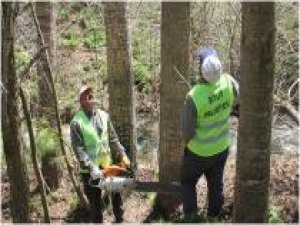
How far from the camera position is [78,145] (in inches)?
271

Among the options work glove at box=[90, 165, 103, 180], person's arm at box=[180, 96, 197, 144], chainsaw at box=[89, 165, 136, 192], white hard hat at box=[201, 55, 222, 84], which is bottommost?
chainsaw at box=[89, 165, 136, 192]

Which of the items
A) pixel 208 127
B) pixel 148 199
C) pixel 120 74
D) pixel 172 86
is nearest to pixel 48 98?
pixel 120 74

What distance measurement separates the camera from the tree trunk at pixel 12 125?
525 cm

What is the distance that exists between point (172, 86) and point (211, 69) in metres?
2.09

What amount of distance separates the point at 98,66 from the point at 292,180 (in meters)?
11.6

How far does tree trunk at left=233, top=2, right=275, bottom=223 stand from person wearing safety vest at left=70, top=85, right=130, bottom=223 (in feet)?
6.61

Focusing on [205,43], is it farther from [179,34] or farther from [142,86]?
[142,86]

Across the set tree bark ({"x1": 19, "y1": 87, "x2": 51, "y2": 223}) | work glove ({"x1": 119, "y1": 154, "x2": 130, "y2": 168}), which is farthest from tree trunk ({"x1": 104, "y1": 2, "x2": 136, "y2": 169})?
tree bark ({"x1": 19, "y1": 87, "x2": 51, "y2": 223})

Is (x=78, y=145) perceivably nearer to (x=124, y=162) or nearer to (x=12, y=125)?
(x=124, y=162)

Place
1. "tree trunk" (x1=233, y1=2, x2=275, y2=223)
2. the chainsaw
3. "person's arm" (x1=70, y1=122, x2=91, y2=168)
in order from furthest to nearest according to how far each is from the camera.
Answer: "person's arm" (x1=70, y1=122, x2=91, y2=168)
the chainsaw
"tree trunk" (x1=233, y1=2, x2=275, y2=223)

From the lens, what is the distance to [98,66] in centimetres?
1869

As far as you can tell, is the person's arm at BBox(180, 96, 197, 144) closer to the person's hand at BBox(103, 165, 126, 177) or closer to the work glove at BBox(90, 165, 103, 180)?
the person's hand at BBox(103, 165, 126, 177)

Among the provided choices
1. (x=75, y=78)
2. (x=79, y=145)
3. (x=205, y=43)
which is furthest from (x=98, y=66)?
(x=79, y=145)

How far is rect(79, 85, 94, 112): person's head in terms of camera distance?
683 cm
